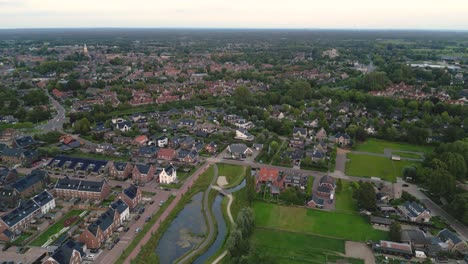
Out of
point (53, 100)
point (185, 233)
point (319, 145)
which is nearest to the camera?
point (185, 233)

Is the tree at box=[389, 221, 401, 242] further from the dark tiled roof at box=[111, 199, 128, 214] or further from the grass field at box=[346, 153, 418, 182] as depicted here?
the dark tiled roof at box=[111, 199, 128, 214]

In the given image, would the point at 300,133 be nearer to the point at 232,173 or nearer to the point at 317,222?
the point at 232,173

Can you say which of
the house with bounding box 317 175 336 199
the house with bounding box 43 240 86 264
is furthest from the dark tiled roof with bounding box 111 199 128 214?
the house with bounding box 317 175 336 199

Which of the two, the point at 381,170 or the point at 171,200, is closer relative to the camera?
the point at 171,200

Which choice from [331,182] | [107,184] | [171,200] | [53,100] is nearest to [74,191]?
[107,184]

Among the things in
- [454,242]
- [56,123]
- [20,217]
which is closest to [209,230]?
[20,217]

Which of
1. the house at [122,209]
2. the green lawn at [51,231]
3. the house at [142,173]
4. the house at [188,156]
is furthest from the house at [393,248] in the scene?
the green lawn at [51,231]

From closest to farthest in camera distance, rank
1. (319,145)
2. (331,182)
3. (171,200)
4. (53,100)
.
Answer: (171,200), (331,182), (319,145), (53,100)

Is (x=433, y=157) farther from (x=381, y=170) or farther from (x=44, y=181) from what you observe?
(x=44, y=181)
